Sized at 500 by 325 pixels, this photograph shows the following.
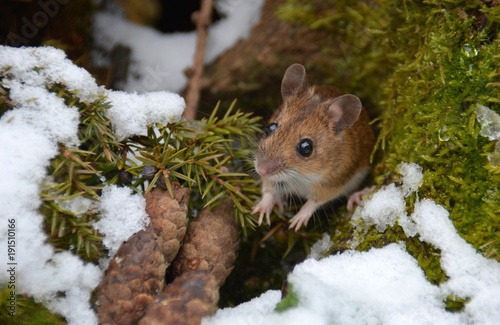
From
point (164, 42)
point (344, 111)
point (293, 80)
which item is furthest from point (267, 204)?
point (164, 42)

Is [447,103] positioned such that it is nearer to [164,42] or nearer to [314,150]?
[314,150]

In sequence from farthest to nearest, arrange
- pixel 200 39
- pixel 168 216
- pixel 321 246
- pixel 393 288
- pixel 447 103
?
pixel 200 39
pixel 321 246
pixel 447 103
pixel 168 216
pixel 393 288

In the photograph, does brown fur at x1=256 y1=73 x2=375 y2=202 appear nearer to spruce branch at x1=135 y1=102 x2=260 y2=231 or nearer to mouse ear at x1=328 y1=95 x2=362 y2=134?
mouse ear at x1=328 y1=95 x2=362 y2=134

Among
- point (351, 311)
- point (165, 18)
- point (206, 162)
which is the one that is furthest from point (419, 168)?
point (165, 18)

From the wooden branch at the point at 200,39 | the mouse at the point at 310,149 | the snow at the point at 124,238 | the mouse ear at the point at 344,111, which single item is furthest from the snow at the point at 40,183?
the mouse ear at the point at 344,111

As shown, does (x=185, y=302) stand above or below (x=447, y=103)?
below

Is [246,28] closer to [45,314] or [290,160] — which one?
[290,160]

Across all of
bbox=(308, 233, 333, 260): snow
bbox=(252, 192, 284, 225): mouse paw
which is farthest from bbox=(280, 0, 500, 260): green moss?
bbox=(252, 192, 284, 225): mouse paw

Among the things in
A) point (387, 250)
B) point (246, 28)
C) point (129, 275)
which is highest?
point (246, 28)
